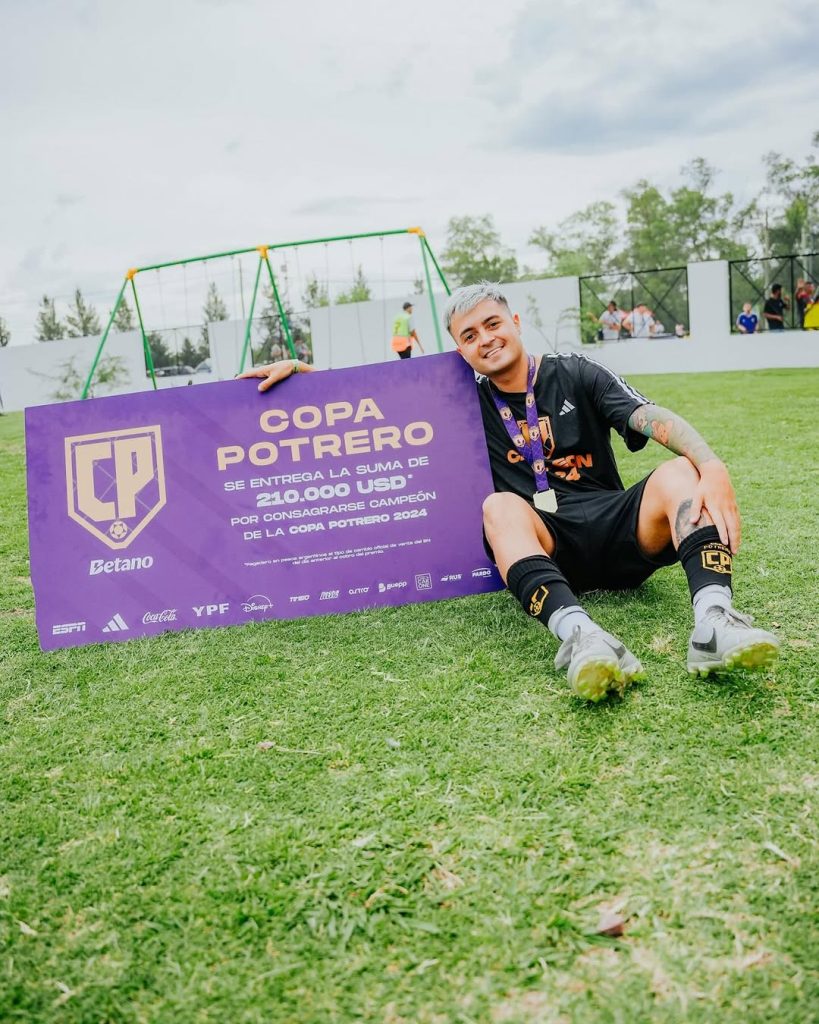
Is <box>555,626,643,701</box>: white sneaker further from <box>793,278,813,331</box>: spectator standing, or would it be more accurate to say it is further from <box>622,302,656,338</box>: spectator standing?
<box>622,302,656,338</box>: spectator standing

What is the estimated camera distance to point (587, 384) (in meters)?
3.09

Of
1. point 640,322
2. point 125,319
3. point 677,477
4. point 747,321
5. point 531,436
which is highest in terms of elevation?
point 125,319

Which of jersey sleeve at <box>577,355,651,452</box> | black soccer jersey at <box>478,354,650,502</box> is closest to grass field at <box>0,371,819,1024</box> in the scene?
black soccer jersey at <box>478,354,650,502</box>

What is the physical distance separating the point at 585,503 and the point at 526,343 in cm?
1981

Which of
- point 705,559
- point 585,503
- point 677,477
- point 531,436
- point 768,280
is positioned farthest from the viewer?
point 768,280

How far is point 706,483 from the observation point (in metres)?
2.59

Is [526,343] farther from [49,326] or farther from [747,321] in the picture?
[49,326]

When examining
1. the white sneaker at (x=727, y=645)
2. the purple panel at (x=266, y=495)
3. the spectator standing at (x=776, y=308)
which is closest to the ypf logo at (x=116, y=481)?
the purple panel at (x=266, y=495)

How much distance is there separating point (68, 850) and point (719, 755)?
145 cm

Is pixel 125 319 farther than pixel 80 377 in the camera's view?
Yes

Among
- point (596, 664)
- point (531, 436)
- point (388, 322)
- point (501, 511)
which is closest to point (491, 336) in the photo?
point (531, 436)

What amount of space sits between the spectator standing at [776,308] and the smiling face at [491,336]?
1815 cm

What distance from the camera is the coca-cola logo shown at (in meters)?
3.28

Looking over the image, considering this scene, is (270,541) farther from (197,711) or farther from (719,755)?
(719,755)
